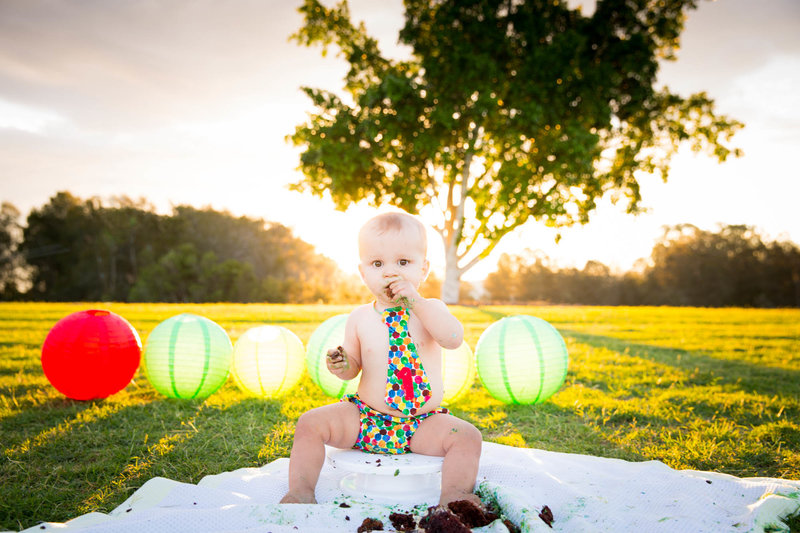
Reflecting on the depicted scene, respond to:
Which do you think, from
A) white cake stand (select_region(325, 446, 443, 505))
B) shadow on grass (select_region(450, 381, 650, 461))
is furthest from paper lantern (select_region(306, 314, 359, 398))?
white cake stand (select_region(325, 446, 443, 505))

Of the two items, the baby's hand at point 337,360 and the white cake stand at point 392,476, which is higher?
the baby's hand at point 337,360

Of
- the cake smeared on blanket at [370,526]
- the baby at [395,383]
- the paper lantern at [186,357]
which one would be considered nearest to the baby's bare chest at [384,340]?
the baby at [395,383]

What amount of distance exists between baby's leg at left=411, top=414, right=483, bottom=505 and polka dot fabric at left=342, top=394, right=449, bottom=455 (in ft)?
0.14

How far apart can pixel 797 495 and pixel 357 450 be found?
7.52 feet

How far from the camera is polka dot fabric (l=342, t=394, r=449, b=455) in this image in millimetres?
2734

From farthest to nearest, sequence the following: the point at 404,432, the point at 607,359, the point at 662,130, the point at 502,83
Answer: the point at 662,130 < the point at 502,83 < the point at 607,359 < the point at 404,432

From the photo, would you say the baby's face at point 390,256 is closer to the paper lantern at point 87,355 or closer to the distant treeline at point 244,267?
the paper lantern at point 87,355

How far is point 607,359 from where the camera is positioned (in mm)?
7676

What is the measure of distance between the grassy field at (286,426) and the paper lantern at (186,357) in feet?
0.57

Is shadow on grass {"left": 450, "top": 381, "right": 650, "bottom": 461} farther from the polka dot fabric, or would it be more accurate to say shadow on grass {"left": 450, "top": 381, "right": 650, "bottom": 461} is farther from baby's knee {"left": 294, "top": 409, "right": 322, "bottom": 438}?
baby's knee {"left": 294, "top": 409, "right": 322, "bottom": 438}

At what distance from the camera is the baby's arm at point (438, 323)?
272 centimetres

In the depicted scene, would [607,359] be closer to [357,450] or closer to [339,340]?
[339,340]

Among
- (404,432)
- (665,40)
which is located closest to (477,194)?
(665,40)

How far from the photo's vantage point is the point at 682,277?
41.2 m
